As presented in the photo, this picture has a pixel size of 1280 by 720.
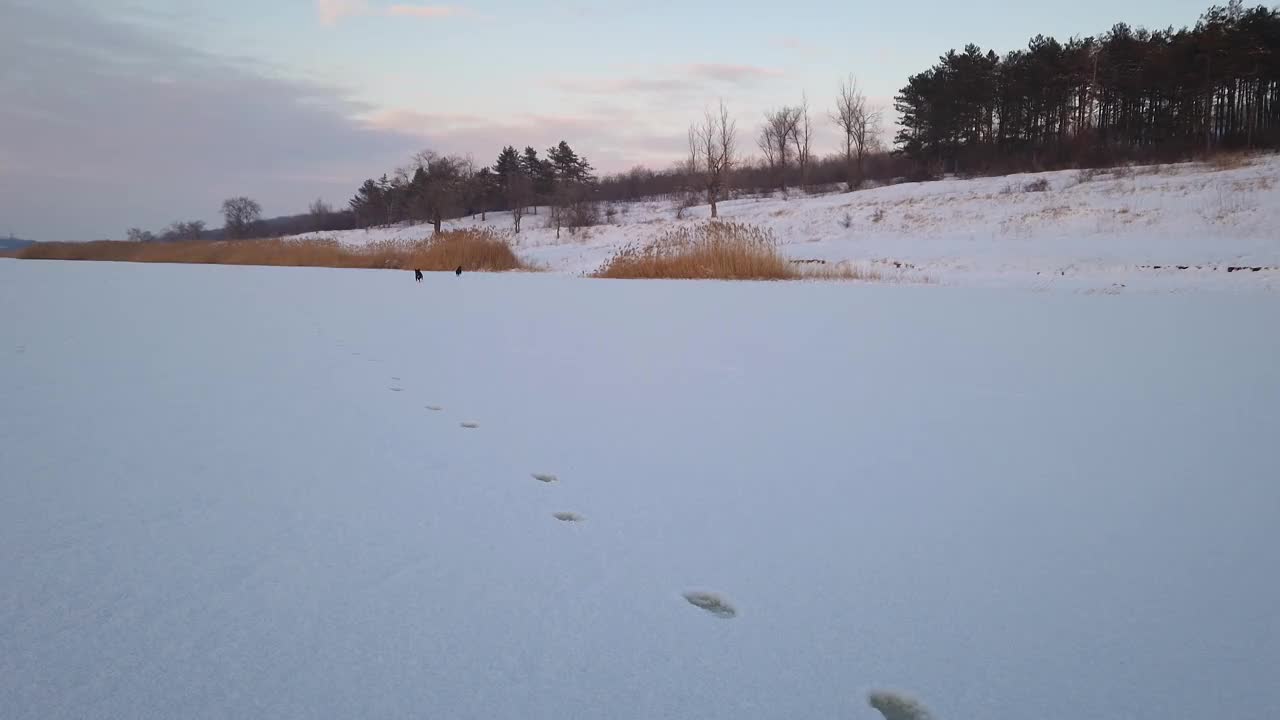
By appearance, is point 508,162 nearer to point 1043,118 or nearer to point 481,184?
point 481,184

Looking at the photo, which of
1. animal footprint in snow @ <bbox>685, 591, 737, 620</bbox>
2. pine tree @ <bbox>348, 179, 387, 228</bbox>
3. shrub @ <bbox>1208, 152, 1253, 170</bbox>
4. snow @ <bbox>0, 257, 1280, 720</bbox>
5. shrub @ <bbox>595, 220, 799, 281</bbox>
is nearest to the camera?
snow @ <bbox>0, 257, 1280, 720</bbox>

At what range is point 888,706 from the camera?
615 mm

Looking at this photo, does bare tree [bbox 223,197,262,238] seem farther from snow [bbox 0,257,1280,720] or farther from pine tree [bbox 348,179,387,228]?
snow [bbox 0,257,1280,720]

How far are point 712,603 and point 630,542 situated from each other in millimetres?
191

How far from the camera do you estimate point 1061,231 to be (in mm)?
12094

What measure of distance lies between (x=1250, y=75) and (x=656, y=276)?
91.1 feet

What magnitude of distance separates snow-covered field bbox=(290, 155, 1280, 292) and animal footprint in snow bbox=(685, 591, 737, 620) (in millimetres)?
6029

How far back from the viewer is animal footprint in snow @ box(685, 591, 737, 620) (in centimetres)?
76

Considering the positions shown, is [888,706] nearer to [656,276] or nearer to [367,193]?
[656,276]

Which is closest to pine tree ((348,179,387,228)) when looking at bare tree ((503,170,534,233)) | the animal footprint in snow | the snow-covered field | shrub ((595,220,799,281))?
bare tree ((503,170,534,233))

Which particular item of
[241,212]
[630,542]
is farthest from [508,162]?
[630,542]

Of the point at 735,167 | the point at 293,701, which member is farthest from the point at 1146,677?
the point at 735,167

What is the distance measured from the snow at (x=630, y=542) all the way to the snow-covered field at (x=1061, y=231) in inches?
205

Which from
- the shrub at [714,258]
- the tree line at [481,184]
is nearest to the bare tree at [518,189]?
the tree line at [481,184]
